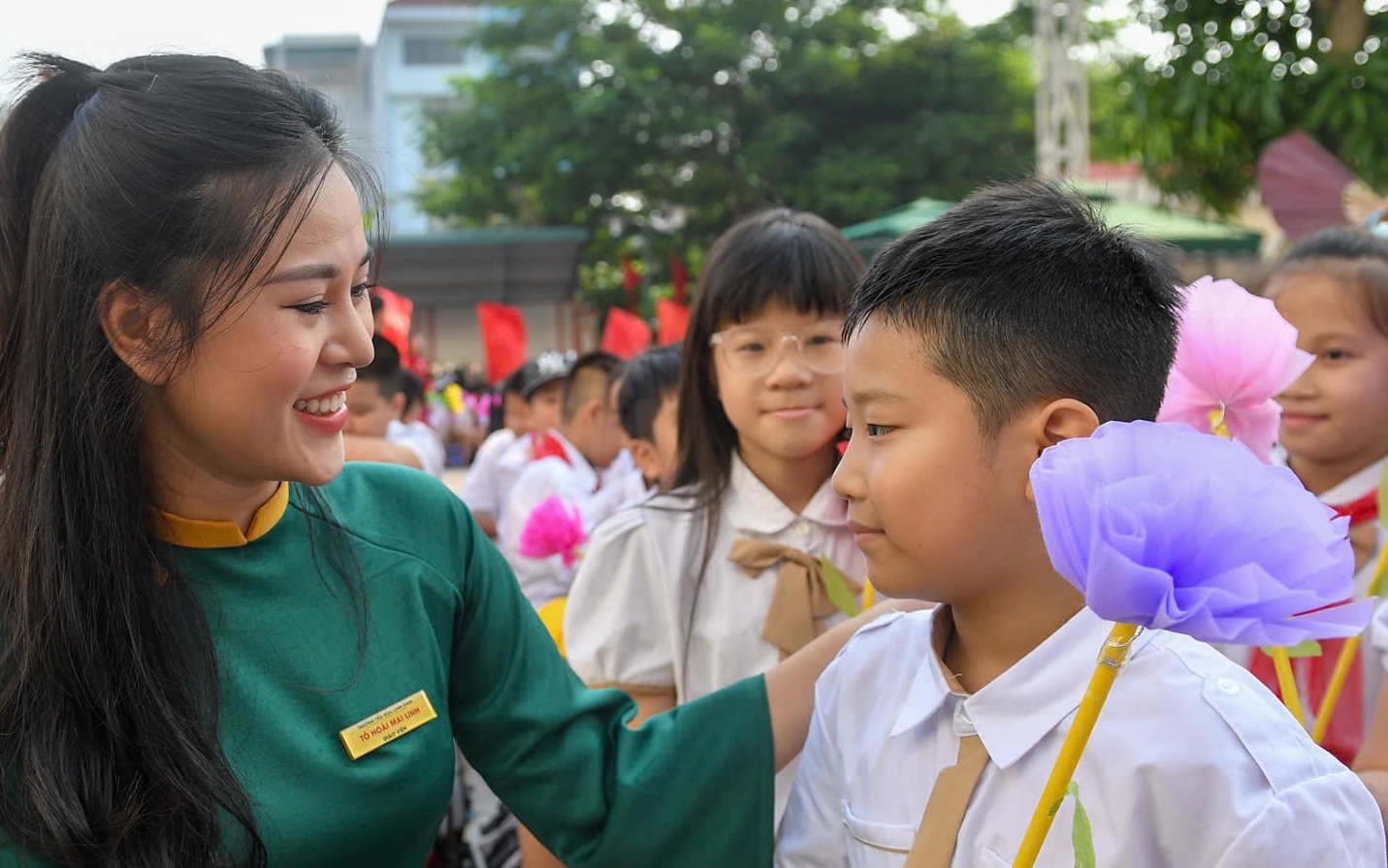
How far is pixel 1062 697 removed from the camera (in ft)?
3.95

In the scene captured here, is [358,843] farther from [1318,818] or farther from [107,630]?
[1318,818]

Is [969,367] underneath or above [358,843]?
above

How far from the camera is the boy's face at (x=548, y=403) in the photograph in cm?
548

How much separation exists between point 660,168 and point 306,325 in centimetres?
1782

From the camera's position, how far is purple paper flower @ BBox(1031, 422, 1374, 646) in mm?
734

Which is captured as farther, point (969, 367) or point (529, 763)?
point (529, 763)

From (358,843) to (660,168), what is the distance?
17.9 metres

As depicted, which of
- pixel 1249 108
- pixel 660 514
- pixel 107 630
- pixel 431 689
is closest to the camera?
pixel 107 630

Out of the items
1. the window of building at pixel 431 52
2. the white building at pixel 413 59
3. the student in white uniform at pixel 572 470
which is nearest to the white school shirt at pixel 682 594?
the student in white uniform at pixel 572 470

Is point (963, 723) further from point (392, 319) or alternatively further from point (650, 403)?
point (392, 319)

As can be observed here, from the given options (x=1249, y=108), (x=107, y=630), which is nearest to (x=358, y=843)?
(x=107, y=630)

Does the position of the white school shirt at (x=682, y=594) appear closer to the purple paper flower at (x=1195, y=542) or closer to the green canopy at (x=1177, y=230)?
the purple paper flower at (x=1195, y=542)

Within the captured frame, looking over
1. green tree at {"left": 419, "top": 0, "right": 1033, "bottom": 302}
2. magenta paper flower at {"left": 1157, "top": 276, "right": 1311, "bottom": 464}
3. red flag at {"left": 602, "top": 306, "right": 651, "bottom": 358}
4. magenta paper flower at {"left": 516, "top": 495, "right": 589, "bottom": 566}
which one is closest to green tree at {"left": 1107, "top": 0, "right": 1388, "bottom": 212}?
red flag at {"left": 602, "top": 306, "right": 651, "bottom": 358}

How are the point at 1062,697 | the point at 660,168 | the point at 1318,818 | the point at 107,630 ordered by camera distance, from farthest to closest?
1. the point at 660,168
2. the point at 107,630
3. the point at 1062,697
4. the point at 1318,818
